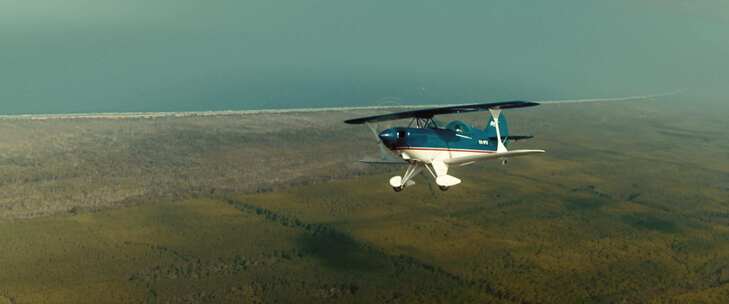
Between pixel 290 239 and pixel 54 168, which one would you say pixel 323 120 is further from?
pixel 290 239

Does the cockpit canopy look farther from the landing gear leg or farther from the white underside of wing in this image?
the landing gear leg

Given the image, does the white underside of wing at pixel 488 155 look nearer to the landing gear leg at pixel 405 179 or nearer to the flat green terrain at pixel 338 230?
the landing gear leg at pixel 405 179

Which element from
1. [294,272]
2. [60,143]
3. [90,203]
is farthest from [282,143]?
[294,272]

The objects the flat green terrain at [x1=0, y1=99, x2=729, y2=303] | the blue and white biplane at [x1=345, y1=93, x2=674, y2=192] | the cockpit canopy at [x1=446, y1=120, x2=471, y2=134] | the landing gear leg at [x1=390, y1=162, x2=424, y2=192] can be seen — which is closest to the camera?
the blue and white biplane at [x1=345, y1=93, x2=674, y2=192]

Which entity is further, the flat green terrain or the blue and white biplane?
the flat green terrain

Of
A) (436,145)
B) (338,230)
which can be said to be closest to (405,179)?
(436,145)

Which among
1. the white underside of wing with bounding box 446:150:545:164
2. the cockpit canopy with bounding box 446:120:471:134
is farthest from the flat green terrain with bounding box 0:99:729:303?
the cockpit canopy with bounding box 446:120:471:134
